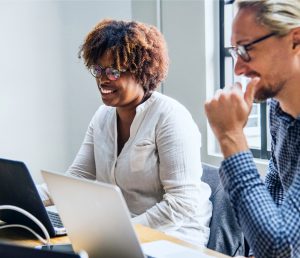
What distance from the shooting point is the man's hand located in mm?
1240

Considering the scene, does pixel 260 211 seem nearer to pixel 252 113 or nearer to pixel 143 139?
pixel 143 139

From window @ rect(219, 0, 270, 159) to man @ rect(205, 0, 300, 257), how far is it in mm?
1640

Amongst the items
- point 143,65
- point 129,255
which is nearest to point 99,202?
point 129,255

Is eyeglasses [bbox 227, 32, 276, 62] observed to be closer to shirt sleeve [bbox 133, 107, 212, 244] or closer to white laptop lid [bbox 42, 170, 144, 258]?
white laptop lid [bbox 42, 170, 144, 258]

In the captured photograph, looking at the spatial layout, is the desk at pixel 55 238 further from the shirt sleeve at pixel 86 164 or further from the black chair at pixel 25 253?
the shirt sleeve at pixel 86 164

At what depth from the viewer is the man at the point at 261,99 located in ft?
3.71

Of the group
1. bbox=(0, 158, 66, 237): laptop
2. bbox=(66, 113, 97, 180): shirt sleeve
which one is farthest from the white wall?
bbox=(0, 158, 66, 237): laptop

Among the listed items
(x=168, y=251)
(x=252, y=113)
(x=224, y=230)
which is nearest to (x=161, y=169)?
(x=224, y=230)

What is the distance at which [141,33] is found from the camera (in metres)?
2.07

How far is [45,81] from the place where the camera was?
10.8ft

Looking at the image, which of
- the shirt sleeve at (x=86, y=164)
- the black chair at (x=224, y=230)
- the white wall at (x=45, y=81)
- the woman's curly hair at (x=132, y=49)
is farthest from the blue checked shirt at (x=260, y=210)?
the white wall at (x=45, y=81)

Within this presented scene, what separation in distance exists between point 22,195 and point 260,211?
0.72 metres

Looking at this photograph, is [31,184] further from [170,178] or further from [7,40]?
[7,40]

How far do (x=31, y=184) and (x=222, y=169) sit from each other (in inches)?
22.2
